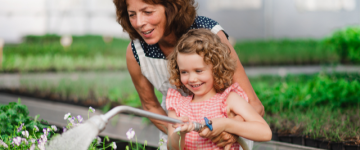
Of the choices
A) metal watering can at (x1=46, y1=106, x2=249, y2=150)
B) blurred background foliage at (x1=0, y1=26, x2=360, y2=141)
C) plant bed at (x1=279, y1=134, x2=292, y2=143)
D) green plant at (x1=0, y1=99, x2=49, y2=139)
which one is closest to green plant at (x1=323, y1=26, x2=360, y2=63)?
blurred background foliage at (x1=0, y1=26, x2=360, y2=141)

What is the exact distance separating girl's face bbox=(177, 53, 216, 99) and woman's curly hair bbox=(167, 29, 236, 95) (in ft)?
0.06

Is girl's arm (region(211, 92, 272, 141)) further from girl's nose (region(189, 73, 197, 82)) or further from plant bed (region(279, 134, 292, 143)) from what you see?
plant bed (region(279, 134, 292, 143))

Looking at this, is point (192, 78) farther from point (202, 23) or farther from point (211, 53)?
point (202, 23)

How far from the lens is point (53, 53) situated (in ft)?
24.7

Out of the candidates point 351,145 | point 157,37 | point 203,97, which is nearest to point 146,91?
point 157,37

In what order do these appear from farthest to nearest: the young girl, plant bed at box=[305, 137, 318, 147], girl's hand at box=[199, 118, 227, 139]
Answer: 1. plant bed at box=[305, 137, 318, 147]
2. the young girl
3. girl's hand at box=[199, 118, 227, 139]

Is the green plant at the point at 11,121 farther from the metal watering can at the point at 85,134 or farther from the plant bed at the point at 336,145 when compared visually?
the plant bed at the point at 336,145

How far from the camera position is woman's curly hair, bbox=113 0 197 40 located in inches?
74.3

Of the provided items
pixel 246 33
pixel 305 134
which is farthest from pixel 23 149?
pixel 246 33

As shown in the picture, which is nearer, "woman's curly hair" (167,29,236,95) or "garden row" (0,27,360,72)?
"woman's curly hair" (167,29,236,95)

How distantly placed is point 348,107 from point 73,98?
3107 mm

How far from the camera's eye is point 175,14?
1.90 metres

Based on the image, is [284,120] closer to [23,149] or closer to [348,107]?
[348,107]

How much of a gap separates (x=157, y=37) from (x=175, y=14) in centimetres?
16
